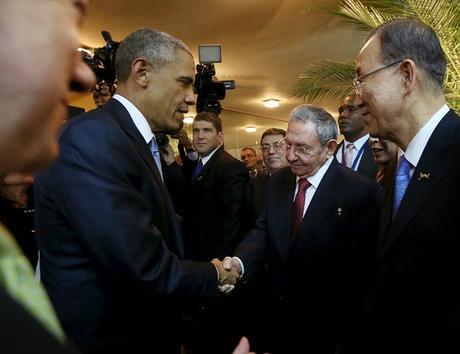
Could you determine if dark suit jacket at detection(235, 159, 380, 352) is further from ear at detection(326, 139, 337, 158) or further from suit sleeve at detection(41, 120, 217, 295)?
suit sleeve at detection(41, 120, 217, 295)

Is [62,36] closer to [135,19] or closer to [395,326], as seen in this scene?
[395,326]

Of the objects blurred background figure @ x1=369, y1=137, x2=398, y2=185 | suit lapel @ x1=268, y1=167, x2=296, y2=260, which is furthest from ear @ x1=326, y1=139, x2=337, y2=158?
blurred background figure @ x1=369, y1=137, x2=398, y2=185

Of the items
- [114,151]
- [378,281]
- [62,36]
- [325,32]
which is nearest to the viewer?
[62,36]

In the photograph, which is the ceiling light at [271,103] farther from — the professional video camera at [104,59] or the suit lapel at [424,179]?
the suit lapel at [424,179]

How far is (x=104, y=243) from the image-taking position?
53.1 inches

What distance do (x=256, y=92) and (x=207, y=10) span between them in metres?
4.16

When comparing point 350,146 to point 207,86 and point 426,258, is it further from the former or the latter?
point 426,258

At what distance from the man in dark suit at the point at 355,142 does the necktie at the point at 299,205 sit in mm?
1059

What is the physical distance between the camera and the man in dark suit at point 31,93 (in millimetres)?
403

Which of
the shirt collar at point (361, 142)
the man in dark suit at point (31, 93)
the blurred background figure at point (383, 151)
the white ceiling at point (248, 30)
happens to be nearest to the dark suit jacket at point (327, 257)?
the blurred background figure at point (383, 151)

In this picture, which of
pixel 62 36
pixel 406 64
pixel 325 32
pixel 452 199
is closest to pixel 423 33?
pixel 406 64

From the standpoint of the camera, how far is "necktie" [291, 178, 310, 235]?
A: 2.51 metres

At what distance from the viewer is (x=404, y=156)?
170cm

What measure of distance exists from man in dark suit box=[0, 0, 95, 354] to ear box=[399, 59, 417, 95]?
52.3 inches
